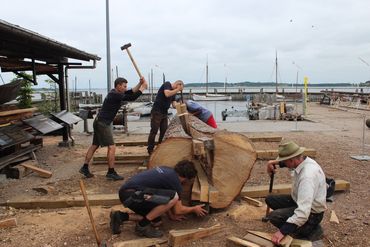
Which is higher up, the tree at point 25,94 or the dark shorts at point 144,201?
the tree at point 25,94

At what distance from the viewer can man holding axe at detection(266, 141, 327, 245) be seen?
12.7 ft

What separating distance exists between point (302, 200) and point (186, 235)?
1.29 meters

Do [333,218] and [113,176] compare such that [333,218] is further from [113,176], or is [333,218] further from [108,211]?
[113,176]

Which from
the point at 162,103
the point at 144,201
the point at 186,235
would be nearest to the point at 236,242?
the point at 186,235

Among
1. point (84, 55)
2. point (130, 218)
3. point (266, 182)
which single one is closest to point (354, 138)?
point (266, 182)

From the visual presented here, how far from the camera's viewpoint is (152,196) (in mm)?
4266

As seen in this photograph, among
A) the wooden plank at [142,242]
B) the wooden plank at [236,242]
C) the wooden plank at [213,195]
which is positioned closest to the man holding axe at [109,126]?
the wooden plank at [213,195]

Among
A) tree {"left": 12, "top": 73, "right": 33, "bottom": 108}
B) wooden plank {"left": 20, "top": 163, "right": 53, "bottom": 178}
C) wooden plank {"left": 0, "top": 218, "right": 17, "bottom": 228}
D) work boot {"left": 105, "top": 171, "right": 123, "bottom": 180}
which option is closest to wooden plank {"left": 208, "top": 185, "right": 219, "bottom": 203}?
work boot {"left": 105, "top": 171, "right": 123, "bottom": 180}

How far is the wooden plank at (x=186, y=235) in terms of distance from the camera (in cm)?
416

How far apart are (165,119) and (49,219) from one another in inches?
131

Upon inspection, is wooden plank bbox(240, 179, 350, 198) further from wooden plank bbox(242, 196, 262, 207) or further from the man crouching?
the man crouching

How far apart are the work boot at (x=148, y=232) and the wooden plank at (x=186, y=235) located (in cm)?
18

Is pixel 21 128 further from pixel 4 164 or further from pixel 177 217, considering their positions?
pixel 177 217

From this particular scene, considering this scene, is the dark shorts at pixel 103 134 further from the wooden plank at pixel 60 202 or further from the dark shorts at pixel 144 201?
the dark shorts at pixel 144 201
